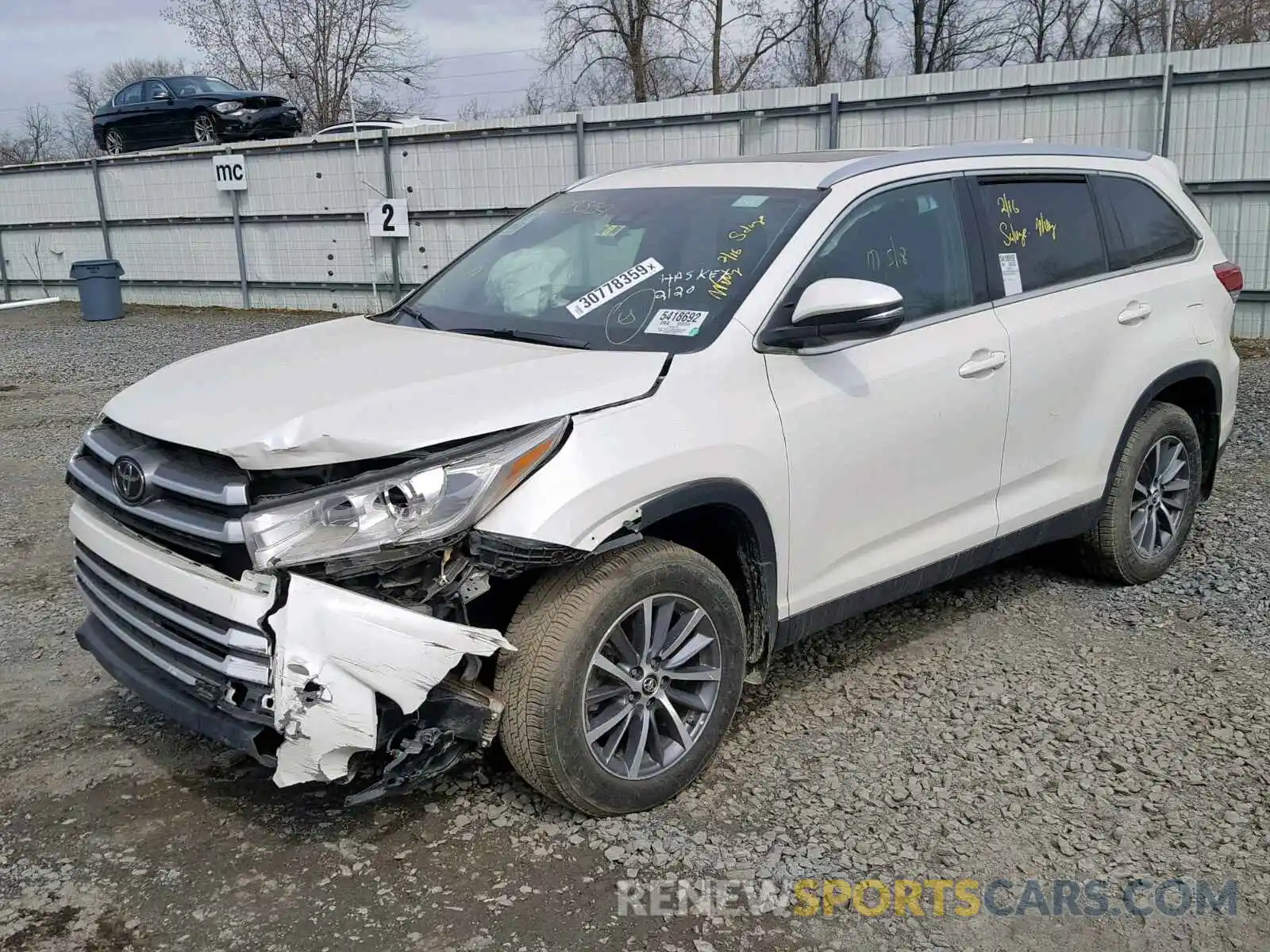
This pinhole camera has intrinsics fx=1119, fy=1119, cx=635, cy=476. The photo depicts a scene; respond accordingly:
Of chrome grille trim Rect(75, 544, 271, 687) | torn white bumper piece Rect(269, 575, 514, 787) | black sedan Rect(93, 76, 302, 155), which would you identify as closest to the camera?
torn white bumper piece Rect(269, 575, 514, 787)

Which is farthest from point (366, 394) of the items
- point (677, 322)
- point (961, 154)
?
point (961, 154)

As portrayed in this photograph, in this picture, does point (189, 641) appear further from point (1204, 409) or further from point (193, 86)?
point (193, 86)

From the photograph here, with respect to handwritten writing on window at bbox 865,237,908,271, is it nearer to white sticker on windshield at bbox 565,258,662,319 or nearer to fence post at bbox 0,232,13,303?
white sticker on windshield at bbox 565,258,662,319

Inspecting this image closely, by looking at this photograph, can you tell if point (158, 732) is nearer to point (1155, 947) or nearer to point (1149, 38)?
point (1155, 947)

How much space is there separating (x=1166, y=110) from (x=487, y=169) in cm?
858

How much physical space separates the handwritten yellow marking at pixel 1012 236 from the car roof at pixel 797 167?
306 mm

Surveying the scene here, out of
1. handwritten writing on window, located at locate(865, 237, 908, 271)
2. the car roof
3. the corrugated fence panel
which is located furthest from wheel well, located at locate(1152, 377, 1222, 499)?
the corrugated fence panel

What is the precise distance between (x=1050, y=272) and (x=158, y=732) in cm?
380

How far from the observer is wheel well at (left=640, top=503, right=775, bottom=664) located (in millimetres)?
3424

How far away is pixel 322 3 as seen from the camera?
35.7m

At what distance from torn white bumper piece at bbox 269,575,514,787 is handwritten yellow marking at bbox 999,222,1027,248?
2771mm

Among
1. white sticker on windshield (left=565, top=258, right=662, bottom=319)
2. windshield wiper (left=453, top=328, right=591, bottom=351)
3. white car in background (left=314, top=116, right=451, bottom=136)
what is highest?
white car in background (left=314, top=116, right=451, bottom=136)

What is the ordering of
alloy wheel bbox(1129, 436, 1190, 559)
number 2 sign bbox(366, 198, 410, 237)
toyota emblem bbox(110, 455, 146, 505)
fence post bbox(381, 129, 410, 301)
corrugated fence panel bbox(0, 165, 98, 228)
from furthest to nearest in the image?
corrugated fence panel bbox(0, 165, 98, 228) < fence post bbox(381, 129, 410, 301) < number 2 sign bbox(366, 198, 410, 237) < alloy wheel bbox(1129, 436, 1190, 559) < toyota emblem bbox(110, 455, 146, 505)

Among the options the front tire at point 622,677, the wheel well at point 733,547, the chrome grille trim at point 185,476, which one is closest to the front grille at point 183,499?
the chrome grille trim at point 185,476
